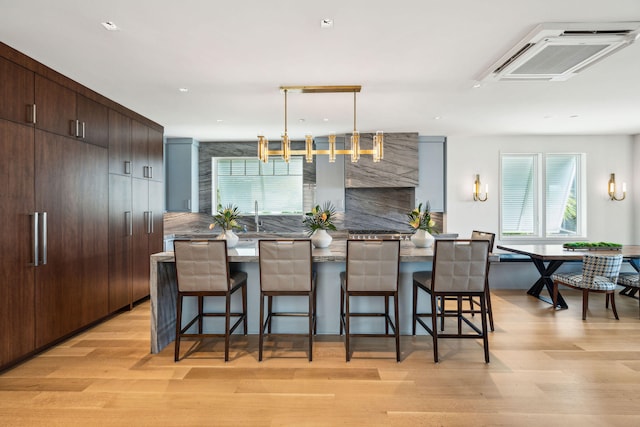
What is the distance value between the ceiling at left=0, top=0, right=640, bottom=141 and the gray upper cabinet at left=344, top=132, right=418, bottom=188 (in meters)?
1.00

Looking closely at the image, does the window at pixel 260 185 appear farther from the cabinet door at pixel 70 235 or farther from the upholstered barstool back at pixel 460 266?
the upholstered barstool back at pixel 460 266

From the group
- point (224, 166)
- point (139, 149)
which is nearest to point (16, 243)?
point (139, 149)

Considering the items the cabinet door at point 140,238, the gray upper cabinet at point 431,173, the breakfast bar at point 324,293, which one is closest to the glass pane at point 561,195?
the gray upper cabinet at point 431,173

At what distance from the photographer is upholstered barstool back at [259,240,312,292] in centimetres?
280

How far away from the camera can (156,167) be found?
4.93 metres

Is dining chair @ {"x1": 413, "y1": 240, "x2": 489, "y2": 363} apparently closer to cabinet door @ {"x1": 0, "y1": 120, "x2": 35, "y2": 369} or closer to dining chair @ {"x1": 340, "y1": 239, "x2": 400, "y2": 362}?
dining chair @ {"x1": 340, "y1": 239, "x2": 400, "y2": 362}

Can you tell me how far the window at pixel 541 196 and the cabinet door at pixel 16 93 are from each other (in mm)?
6565

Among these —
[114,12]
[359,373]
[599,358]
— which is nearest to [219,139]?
[114,12]

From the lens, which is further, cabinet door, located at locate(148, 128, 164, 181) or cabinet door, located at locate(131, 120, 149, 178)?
cabinet door, located at locate(148, 128, 164, 181)

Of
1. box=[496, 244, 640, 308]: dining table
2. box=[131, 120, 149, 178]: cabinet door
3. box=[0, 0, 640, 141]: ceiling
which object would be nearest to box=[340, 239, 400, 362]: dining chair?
box=[0, 0, 640, 141]: ceiling

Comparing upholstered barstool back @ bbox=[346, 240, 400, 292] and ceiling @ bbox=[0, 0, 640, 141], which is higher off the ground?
ceiling @ bbox=[0, 0, 640, 141]

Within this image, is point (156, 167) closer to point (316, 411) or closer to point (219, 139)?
point (219, 139)

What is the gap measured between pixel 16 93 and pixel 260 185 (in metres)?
3.99

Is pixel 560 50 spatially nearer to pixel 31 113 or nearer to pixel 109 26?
pixel 109 26
